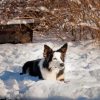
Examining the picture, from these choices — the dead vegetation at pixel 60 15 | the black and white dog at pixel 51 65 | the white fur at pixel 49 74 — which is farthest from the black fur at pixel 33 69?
the dead vegetation at pixel 60 15

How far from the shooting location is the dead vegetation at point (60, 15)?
9.16 meters

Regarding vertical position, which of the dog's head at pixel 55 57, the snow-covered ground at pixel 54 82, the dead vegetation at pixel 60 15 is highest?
the dead vegetation at pixel 60 15

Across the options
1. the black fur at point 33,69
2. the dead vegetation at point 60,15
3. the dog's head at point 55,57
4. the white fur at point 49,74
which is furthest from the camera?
the dead vegetation at point 60,15

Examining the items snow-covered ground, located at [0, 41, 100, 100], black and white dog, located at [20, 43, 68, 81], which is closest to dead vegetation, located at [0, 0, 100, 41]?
snow-covered ground, located at [0, 41, 100, 100]

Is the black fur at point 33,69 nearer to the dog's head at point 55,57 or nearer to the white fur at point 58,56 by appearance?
the dog's head at point 55,57

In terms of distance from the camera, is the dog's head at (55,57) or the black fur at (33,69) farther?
the black fur at (33,69)

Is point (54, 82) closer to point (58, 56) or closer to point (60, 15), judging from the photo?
point (58, 56)

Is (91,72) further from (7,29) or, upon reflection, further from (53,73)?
(7,29)

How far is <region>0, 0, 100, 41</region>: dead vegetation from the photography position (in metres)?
9.16

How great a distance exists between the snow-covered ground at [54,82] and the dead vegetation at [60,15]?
1.70ft

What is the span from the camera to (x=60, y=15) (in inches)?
390

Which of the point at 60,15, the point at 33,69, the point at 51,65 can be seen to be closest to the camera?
the point at 51,65

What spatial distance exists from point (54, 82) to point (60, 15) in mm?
3884

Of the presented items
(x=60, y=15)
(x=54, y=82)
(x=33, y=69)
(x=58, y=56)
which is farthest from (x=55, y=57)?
(x=60, y=15)
